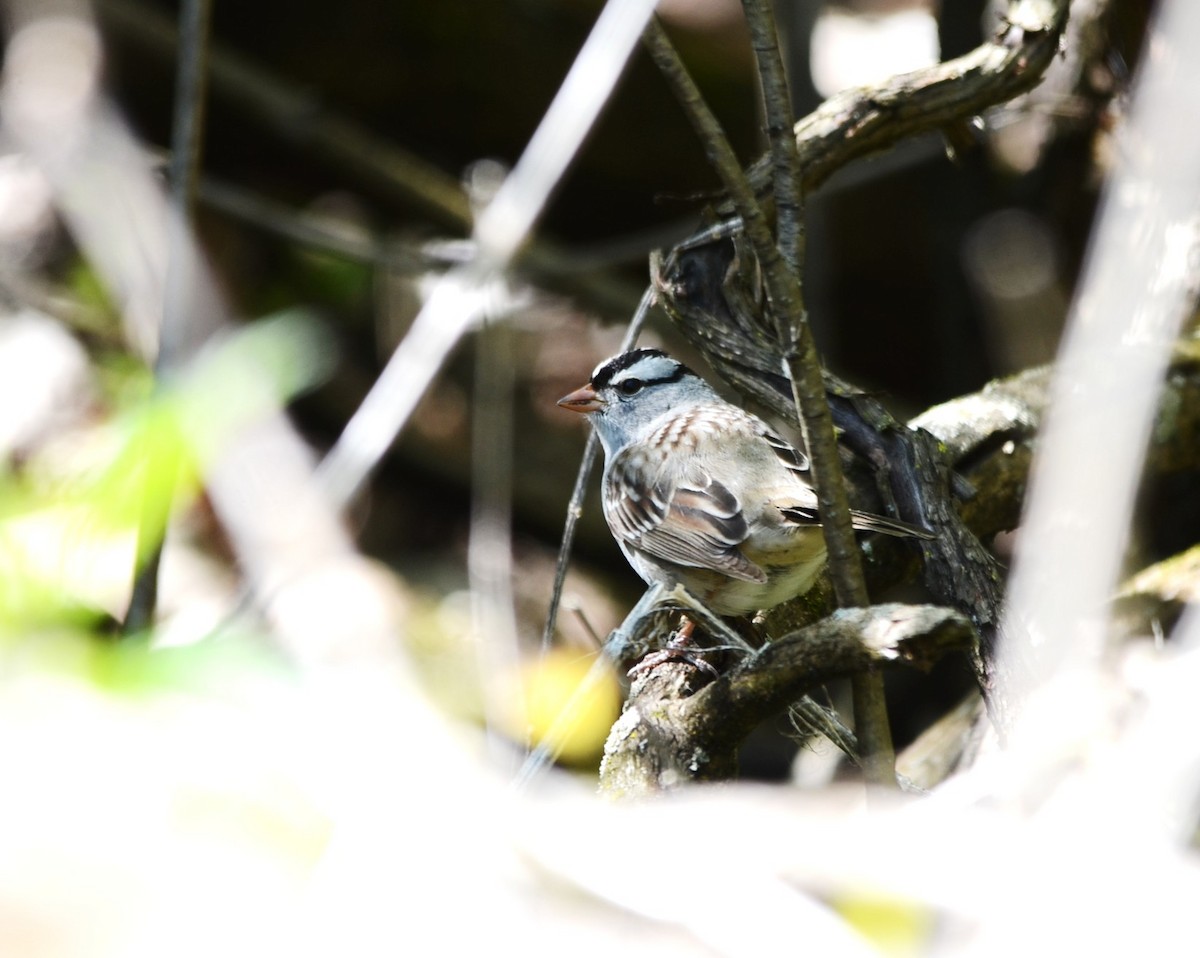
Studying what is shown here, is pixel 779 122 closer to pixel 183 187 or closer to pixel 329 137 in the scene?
pixel 183 187

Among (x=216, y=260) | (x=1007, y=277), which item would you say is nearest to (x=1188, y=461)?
(x=1007, y=277)

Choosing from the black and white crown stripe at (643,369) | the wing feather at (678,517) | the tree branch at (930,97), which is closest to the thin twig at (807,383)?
the wing feather at (678,517)

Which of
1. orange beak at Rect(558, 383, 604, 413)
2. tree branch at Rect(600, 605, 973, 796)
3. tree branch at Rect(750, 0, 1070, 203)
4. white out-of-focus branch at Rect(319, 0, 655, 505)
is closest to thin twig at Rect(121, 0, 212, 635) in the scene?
white out-of-focus branch at Rect(319, 0, 655, 505)

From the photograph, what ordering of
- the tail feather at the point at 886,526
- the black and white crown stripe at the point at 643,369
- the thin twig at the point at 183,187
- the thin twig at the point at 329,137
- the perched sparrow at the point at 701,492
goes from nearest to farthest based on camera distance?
1. the tail feather at the point at 886,526
2. the perched sparrow at the point at 701,492
3. the thin twig at the point at 183,187
4. the black and white crown stripe at the point at 643,369
5. the thin twig at the point at 329,137

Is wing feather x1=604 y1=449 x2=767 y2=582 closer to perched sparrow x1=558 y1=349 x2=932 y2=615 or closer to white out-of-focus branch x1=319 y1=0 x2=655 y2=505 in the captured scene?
perched sparrow x1=558 y1=349 x2=932 y2=615

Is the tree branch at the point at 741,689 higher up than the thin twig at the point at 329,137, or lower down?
lower down

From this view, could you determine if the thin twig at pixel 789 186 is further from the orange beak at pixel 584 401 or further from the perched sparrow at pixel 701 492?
the orange beak at pixel 584 401
